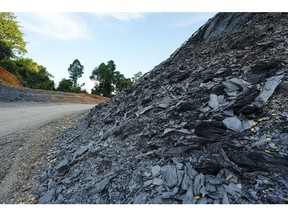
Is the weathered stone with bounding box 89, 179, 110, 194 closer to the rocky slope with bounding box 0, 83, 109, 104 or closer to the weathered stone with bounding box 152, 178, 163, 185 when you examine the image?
the weathered stone with bounding box 152, 178, 163, 185

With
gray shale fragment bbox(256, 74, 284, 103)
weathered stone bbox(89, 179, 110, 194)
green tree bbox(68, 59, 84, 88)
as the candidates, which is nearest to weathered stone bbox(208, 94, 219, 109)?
gray shale fragment bbox(256, 74, 284, 103)

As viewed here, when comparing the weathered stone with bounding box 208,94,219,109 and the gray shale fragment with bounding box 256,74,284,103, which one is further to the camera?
the weathered stone with bounding box 208,94,219,109

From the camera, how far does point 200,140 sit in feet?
14.2

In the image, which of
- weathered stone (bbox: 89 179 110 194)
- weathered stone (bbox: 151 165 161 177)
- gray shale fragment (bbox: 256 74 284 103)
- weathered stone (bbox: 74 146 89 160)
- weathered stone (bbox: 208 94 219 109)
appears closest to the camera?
weathered stone (bbox: 151 165 161 177)

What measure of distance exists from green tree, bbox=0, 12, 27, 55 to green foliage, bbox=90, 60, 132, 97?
13.8m

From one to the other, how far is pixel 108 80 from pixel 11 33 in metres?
17.2

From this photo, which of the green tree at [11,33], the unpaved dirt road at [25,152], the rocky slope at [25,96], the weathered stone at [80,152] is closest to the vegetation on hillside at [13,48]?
the green tree at [11,33]

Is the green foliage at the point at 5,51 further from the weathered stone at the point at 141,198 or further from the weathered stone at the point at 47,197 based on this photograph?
the weathered stone at the point at 141,198

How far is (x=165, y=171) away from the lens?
4.02 meters

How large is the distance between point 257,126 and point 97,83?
42829mm

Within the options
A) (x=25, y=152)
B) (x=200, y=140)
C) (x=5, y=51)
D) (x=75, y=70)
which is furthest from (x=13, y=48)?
(x=200, y=140)

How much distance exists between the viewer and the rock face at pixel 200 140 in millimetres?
3516

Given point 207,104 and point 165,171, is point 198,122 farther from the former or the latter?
point 165,171

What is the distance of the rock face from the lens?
3516 mm
